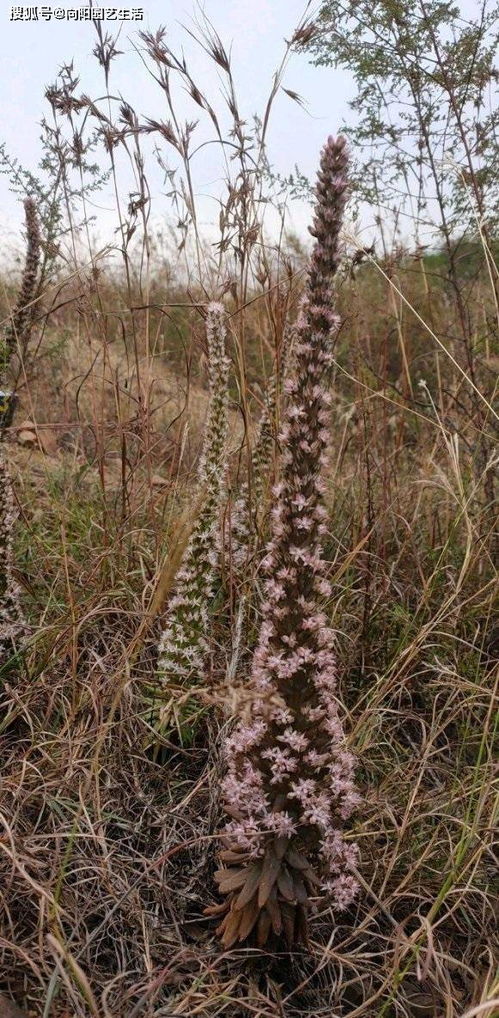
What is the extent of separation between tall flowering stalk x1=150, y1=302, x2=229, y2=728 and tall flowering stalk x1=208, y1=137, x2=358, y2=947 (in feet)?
2.43

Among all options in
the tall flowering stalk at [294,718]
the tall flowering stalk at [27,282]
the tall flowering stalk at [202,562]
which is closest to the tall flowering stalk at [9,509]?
the tall flowering stalk at [27,282]

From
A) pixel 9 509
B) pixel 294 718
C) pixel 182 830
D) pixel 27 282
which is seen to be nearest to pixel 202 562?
pixel 9 509

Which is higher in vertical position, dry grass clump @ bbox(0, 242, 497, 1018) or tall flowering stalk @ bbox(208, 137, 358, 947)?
tall flowering stalk @ bbox(208, 137, 358, 947)

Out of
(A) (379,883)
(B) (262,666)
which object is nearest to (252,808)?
(B) (262,666)

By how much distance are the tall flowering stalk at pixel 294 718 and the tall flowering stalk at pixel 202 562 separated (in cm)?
74

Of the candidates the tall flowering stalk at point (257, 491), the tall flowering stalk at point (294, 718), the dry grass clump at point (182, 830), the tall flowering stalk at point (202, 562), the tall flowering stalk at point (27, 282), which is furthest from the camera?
the tall flowering stalk at point (257, 491)

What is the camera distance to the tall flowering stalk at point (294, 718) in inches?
69.3

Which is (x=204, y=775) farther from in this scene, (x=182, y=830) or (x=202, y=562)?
(x=202, y=562)

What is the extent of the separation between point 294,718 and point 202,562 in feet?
3.31

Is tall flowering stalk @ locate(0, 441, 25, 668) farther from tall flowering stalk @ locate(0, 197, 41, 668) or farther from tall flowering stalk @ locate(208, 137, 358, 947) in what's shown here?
tall flowering stalk @ locate(208, 137, 358, 947)

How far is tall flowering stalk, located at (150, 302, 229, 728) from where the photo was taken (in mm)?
2678

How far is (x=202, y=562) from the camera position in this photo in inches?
109

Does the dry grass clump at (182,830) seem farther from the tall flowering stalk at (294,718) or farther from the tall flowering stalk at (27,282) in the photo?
the tall flowering stalk at (27,282)

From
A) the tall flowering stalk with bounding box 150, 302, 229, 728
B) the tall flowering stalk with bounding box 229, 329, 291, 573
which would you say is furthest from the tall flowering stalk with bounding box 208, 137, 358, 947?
the tall flowering stalk with bounding box 229, 329, 291, 573
